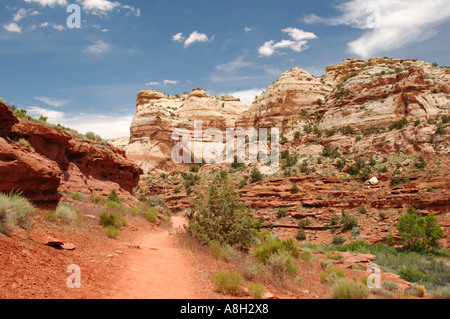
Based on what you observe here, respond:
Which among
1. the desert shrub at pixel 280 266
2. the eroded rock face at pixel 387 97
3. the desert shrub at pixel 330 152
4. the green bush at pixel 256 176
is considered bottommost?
the desert shrub at pixel 280 266

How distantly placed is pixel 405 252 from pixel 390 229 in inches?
141

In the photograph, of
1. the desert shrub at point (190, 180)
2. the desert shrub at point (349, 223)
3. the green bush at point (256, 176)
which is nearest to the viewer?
the desert shrub at point (349, 223)

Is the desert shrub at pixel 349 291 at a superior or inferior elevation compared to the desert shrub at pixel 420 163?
inferior

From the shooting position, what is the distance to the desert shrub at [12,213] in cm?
567

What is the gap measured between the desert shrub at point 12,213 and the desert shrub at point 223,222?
18.9 feet

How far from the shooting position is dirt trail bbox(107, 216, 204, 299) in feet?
16.7

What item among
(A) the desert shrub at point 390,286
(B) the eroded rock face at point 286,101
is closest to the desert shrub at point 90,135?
(A) the desert shrub at point 390,286

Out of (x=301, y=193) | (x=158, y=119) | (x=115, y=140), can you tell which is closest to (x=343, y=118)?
(x=301, y=193)

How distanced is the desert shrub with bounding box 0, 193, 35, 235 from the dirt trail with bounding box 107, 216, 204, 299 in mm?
2674

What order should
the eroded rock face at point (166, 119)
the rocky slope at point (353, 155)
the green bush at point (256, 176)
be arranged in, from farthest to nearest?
the eroded rock face at point (166, 119) → the green bush at point (256, 176) → the rocky slope at point (353, 155)

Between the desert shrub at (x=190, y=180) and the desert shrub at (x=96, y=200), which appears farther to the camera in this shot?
the desert shrub at (x=190, y=180)

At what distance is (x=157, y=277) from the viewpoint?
6262 mm

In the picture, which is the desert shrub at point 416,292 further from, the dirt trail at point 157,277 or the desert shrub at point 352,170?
the desert shrub at point 352,170

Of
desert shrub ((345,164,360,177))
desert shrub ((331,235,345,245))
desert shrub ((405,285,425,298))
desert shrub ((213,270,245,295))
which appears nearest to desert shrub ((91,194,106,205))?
desert shrub ((213,270,245,295))
